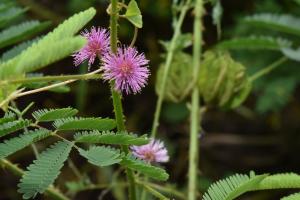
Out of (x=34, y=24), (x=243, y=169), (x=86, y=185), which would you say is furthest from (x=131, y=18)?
(x=243, y=169)

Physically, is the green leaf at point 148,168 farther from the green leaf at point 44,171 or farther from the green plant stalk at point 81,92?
the green plant stalk at point 81,92

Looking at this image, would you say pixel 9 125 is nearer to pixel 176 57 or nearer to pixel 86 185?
pixel 86 185

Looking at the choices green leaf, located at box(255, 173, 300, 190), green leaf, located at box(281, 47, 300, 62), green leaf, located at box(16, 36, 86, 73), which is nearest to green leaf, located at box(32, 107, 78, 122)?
green leaf, located at box(16, 36, 86, 73)

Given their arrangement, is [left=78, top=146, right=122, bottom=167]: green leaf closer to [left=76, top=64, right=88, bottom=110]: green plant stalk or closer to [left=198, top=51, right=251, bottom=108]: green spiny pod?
[left=198, top=51, right=251, bottom=108]: green spiny pod

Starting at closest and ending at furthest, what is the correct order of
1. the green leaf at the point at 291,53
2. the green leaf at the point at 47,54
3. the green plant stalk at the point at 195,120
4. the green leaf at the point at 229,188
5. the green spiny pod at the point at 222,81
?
1. the green leaf at the point at 47,54
2. the green leaf at the point at 229,188
3. the green plant stalk at the point at 195,120
4. the green spiny pod at the point at 222,81
5. the green leaf at the point at 291,53

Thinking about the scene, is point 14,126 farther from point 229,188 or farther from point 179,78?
point 179,78

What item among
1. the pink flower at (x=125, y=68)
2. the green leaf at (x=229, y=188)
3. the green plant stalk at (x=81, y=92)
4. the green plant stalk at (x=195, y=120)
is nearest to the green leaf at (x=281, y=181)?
the green leaf at (x=229, y=188)

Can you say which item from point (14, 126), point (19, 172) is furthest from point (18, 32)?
point (14, 126)
